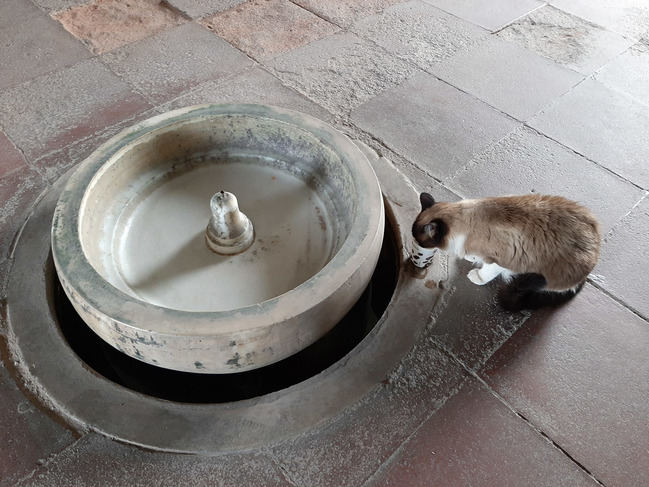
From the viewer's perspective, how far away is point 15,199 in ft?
9.41

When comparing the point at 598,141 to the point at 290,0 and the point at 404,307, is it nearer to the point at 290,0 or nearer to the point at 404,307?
the point at 404,307

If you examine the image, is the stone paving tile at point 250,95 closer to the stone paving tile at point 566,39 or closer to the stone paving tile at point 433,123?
the stone paving tile at point 433,123

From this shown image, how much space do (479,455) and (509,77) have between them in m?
3.07

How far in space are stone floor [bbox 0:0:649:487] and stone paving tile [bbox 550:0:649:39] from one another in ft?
0.09

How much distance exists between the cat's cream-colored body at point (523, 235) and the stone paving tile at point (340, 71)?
1.60 meters

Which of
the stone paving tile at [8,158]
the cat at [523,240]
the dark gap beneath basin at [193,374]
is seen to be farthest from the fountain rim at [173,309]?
the stone paving tile at [8,158]

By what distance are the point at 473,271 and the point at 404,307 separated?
0.47m

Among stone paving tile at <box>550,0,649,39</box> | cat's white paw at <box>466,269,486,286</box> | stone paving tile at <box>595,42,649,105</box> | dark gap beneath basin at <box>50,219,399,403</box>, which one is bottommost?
dark gap beneath basin at <box>50,219,399,403</box>

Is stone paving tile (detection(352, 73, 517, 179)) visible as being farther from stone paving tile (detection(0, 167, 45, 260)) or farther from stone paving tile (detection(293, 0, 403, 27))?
stone paving tile (detection(0, 167, 45, 260))

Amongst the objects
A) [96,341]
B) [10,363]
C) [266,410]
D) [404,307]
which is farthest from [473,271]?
[10,363]

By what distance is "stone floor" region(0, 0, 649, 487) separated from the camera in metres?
1.96

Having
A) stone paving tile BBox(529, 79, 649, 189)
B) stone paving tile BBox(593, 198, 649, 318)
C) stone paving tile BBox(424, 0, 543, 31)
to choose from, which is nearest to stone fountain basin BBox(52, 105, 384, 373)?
stone paving tile BBox(593, 198, 649, 318)

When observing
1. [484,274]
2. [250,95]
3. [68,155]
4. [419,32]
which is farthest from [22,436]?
[419,32]

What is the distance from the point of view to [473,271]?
99.8 inches
